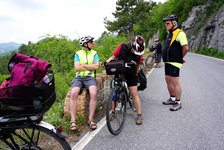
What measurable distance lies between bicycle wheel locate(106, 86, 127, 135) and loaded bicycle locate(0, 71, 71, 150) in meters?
1.45

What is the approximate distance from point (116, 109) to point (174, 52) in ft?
7.08

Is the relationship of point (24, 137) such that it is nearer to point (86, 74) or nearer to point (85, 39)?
point (86, 74)

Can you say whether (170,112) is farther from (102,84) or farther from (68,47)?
(68,47)

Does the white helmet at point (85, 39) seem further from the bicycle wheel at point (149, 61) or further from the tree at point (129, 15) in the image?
the tree at point (129, 15)

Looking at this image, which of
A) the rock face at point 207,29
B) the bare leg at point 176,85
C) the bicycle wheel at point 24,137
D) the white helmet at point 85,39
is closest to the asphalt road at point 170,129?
the bare leg at point 176,85

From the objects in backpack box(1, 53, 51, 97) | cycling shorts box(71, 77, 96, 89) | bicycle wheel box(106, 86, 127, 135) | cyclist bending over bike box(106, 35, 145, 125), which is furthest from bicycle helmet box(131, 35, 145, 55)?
backpack box(1, 53, 51, 97)

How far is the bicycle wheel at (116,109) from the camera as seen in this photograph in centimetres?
380

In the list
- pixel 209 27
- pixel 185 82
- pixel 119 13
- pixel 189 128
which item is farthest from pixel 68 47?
pixel 119 13

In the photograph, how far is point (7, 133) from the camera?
7.63 feet

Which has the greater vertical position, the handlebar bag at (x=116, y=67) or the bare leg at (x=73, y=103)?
the handlebar bag at (x=116, y=67)

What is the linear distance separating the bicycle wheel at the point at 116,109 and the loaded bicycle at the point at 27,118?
1448 mm

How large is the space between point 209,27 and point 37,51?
23.0 meters

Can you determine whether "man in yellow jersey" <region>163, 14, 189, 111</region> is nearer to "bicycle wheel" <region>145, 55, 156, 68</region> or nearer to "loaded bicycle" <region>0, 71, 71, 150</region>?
"loaded bicycle" <region>0, 71, 71, 150</region>

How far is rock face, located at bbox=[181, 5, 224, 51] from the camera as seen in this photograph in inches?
851
